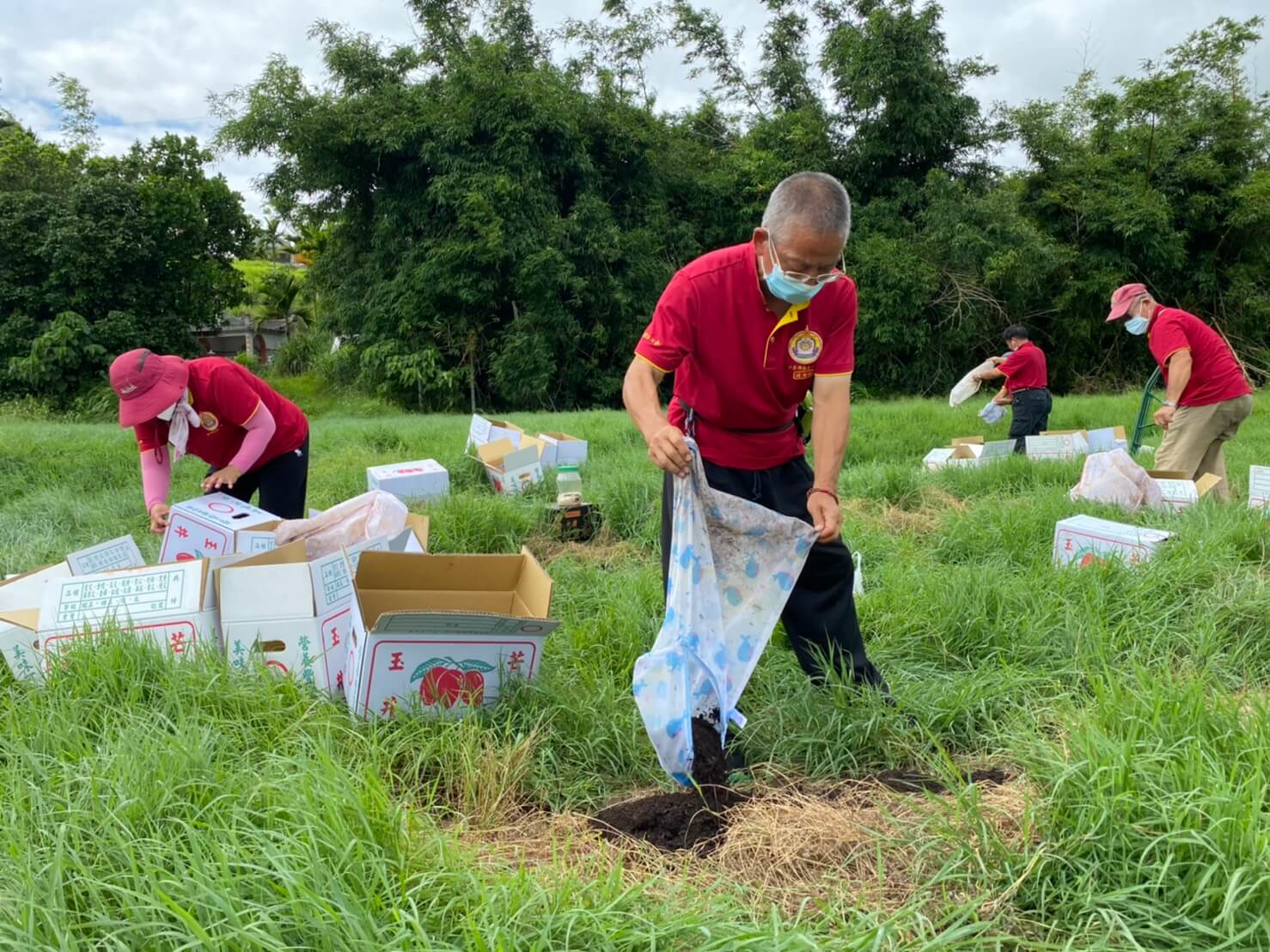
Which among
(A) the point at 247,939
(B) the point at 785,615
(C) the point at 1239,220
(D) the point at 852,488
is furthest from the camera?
(C) the point at 1239,220

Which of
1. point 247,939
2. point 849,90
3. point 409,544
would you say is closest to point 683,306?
point 247,939

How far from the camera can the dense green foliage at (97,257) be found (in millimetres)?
17922

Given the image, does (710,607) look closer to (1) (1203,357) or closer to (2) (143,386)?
(2) (143,386)

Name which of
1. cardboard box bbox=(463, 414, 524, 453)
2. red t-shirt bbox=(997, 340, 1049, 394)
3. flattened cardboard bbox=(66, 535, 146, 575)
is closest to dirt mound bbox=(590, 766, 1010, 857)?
flattened cardboard bbox=(66, 535, 146, 575)

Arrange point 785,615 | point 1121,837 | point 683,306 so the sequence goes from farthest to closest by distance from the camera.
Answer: point 785,615 → point 683,306 → point 1121,837

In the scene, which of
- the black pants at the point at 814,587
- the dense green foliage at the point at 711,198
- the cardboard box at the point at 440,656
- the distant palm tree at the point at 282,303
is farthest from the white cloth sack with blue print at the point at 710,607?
the distant palm tree at the point at 282,303

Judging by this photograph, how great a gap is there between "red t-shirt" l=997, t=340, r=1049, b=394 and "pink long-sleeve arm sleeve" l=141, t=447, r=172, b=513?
704 centimetres

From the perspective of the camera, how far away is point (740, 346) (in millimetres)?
2336

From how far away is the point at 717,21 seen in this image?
2081 centimetres

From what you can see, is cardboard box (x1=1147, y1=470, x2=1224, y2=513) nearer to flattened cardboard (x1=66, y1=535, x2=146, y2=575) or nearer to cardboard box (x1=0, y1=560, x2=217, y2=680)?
cardboard box (x1=0, y1=560, x2=217, y2=680)

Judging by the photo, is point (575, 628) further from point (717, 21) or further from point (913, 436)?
point (717, 21)

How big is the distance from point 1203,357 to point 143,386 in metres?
5.67

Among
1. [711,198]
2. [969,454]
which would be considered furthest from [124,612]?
[711,198]

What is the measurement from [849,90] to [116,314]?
16699 mm
